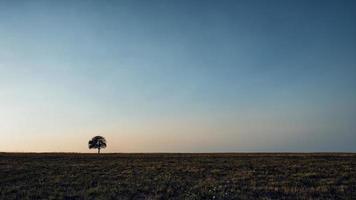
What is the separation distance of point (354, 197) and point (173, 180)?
11.6 metres

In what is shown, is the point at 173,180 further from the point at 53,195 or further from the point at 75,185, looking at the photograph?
the point at 53,195

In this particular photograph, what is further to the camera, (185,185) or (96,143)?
(96,143)

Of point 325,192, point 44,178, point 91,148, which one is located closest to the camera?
point 325,192

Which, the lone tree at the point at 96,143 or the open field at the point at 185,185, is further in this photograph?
the lone tree at the point at 96,143

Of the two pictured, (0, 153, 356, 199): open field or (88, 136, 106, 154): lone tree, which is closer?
(0, 153, 356, 199): open field

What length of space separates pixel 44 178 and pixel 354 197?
21.2m

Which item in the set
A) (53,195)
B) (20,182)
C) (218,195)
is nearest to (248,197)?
(218,195)

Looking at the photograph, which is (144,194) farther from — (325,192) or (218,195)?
(325,192)

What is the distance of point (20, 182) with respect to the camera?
88.3ft

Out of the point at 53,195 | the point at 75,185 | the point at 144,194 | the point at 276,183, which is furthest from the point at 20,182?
the point at 276,183

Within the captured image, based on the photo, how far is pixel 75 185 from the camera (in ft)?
82.3

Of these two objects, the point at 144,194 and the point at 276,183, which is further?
the point at 276,183

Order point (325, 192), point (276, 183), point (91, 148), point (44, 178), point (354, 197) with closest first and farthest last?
point (354, 197) < point (325, 192) < point (276, 183) < point (44, 178) < point (91, 148)

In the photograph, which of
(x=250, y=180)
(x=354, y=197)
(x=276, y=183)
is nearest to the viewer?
(x=354, y=197)
